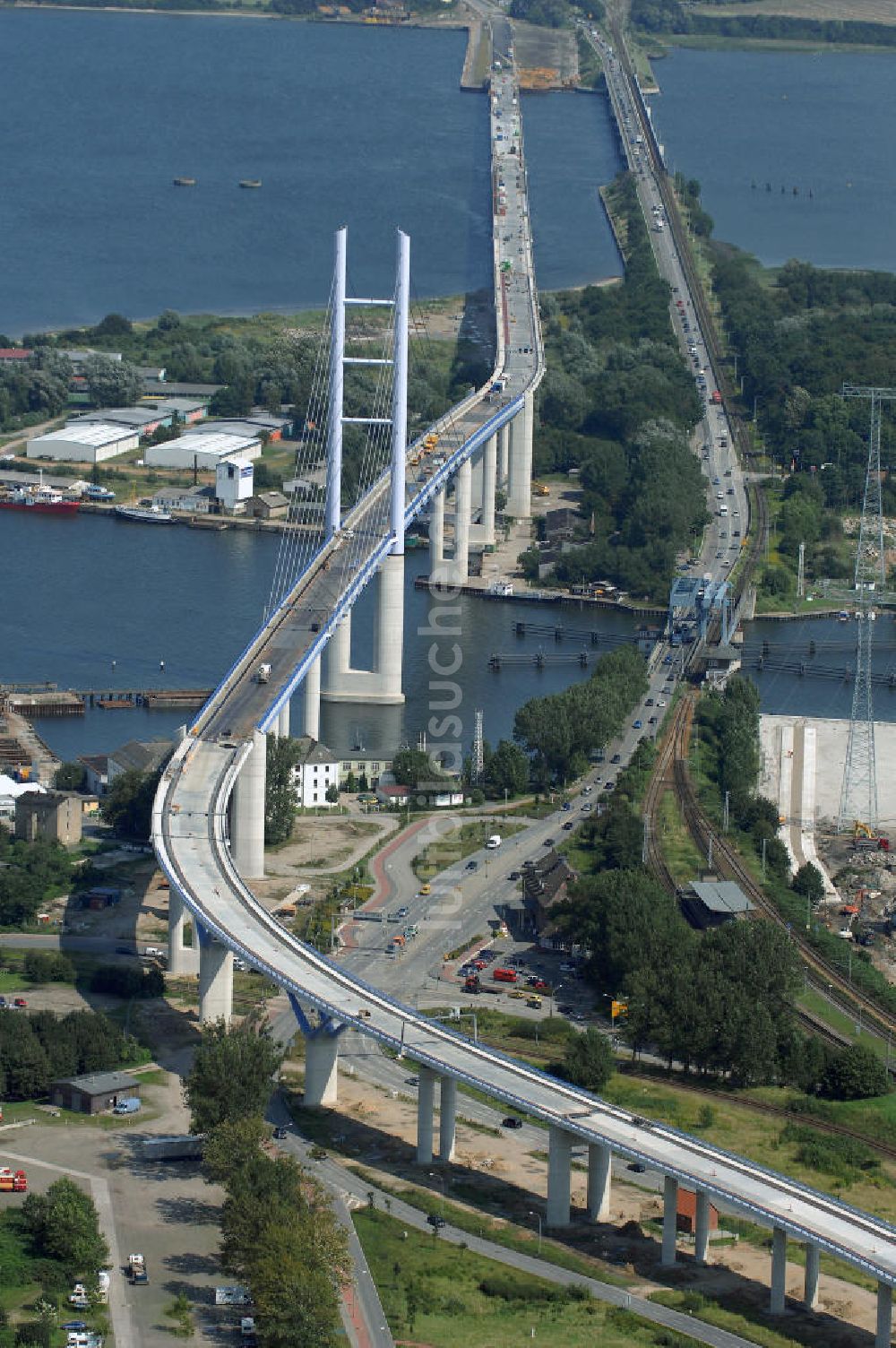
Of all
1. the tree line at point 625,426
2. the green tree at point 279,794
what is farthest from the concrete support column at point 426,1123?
the tree line at point 625,426

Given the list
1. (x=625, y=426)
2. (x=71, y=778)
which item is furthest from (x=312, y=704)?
(x=625, y=426)

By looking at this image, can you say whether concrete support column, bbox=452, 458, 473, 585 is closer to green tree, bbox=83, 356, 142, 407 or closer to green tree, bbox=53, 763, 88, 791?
green tree, bbox=83, 356, 142, 407

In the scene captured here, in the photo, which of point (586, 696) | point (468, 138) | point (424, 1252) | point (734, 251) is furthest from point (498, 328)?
point (424, 1252)

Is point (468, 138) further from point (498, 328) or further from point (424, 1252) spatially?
point (424, 1252)

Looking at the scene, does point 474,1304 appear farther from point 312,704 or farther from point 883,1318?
point 312,704

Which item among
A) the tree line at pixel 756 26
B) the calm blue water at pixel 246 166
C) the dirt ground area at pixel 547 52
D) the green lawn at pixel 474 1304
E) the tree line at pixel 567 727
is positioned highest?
the tree line at pixel 756 26

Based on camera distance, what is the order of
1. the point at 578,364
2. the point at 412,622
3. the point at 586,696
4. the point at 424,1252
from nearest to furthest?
the point at 424,1252
the point at 586,696
the point at 412,622
the point at 578,364

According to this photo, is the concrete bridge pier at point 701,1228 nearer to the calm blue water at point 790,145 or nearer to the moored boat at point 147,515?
the moored boat at point 147,515
